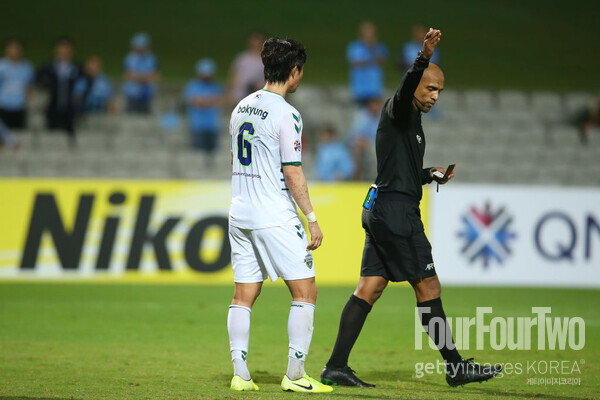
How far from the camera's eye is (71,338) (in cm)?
802

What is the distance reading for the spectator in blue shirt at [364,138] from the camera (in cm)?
1627

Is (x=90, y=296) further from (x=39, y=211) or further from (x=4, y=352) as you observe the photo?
(x=4, y=352)

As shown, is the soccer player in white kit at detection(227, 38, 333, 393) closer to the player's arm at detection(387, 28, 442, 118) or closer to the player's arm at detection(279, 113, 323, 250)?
the player's arm at detection(279, 113, 323, 250)

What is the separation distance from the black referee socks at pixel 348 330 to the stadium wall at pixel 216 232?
662 cm

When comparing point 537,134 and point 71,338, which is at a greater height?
point 537,134

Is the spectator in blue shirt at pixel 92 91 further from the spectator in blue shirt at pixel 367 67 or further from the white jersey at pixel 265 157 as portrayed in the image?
the white jersey at pixel 265 157

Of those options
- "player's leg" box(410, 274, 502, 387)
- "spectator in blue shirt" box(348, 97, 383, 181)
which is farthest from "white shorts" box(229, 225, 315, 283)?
"spectator in blue shirt" box(348, 97, 383, 181)

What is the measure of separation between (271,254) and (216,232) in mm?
7189

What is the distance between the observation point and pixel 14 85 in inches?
636

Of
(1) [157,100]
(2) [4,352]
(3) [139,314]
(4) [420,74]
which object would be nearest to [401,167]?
(4) [420,74]

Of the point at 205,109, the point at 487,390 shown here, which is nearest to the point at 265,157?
the point at 487,390

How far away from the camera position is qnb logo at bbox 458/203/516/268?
43.0 feet

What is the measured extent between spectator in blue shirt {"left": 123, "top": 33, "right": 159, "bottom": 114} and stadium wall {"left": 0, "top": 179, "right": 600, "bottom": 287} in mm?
5484

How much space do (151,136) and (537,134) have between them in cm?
828
